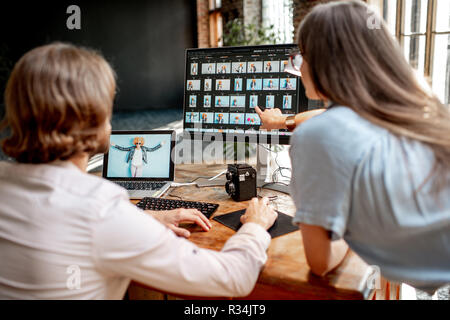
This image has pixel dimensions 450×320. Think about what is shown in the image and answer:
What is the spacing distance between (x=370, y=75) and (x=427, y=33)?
3201 millimetres

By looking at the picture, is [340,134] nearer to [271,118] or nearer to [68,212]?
[68,212]

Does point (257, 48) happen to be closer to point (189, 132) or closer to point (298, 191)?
point (189, 132)

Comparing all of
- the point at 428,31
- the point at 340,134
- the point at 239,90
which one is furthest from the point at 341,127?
the point at 428,31

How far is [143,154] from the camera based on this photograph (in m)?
1.61

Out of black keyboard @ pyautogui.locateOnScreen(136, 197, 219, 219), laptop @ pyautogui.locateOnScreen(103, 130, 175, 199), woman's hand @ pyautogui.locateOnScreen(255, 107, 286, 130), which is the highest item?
woman's hand @ pyautogui.locateOnScreen(255, 107, 286, 130)

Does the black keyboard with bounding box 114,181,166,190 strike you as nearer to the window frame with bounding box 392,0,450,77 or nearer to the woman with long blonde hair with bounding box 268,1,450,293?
the woman with long blonde hair with bounding box 268,1,450,293

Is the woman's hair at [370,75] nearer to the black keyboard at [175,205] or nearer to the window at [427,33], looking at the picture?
the black keyboard at [175,205]

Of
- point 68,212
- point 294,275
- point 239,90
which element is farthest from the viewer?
point 239,90

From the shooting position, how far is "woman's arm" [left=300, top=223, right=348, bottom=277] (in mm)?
809

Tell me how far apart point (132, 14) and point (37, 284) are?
976 cm

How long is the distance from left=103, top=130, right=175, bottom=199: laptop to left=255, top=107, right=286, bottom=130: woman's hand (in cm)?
42

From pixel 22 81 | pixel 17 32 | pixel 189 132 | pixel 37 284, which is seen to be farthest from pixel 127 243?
pixel 17 32

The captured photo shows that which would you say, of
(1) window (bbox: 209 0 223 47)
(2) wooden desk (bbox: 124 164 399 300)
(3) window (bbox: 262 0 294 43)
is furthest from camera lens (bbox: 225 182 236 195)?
(1) window (bbox: 209 0 223 47)

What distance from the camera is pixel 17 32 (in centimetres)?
797
